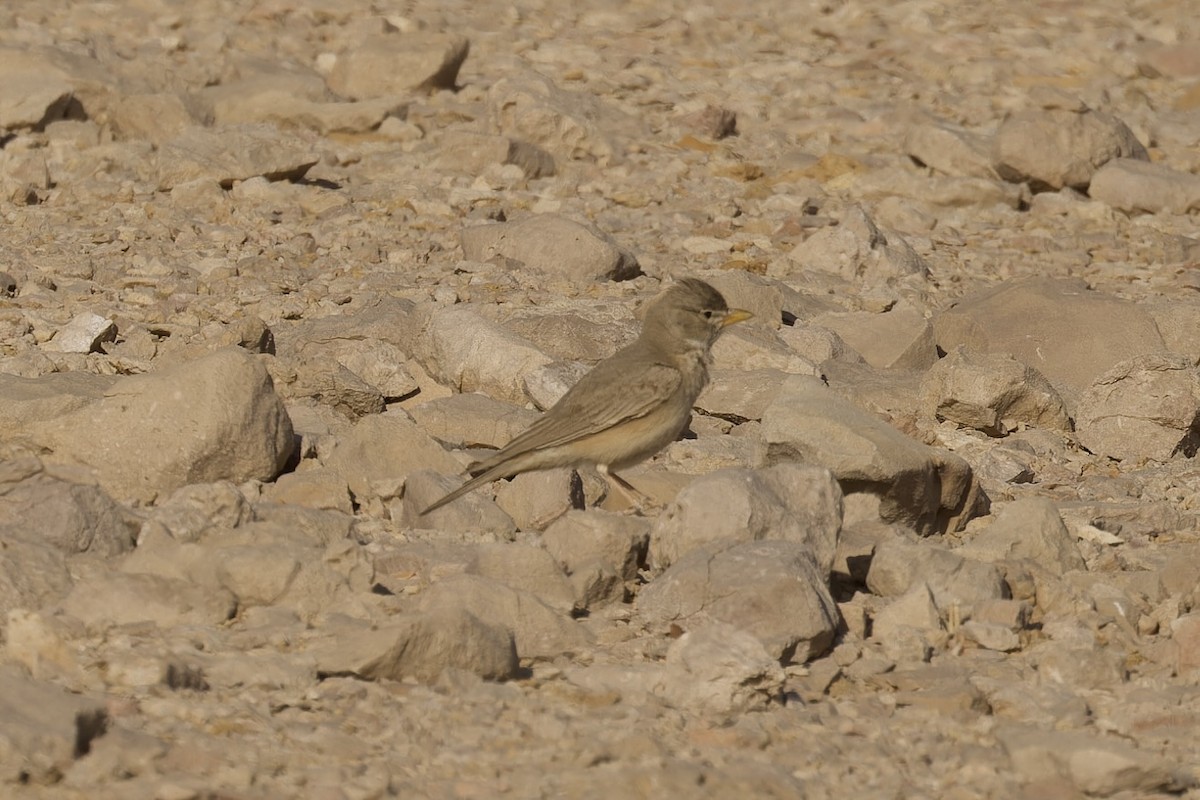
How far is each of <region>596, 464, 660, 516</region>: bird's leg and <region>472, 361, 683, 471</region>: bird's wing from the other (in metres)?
0.24

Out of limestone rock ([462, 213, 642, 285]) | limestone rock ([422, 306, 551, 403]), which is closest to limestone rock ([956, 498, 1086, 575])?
limestone rock ([422, 306, 551, 403])

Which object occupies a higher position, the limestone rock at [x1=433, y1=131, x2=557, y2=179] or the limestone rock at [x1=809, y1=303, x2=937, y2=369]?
the limestone rock at [x1=809, y1=303, x2=937, y2=369]

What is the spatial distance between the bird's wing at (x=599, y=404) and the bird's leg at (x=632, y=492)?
0.24m

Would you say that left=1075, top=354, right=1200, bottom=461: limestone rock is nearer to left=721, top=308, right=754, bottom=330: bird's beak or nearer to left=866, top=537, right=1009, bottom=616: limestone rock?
left=721, top=308, right=754, bottom=330: bird's beak

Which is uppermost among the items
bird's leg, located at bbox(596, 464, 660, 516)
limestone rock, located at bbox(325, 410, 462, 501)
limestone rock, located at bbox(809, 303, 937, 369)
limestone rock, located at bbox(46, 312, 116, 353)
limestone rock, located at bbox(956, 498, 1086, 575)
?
limestone rock, located at bbox(956, 498, 1086, 575)

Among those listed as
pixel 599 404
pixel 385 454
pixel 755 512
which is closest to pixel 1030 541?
pixel 755 512

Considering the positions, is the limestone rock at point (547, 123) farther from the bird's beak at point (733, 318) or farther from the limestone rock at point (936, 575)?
the limestone rock at point (936, 575)

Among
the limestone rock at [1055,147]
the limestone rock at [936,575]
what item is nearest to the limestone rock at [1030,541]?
the limestone rock at [936,575]

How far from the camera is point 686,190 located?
12.6 meters

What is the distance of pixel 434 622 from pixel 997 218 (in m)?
7.92

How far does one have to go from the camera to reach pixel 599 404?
7574mm

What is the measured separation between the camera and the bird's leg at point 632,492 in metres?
7.58

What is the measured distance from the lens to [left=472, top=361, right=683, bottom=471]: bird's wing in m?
7.40

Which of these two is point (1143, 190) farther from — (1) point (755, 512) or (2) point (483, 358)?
(1) point (755, 512)
